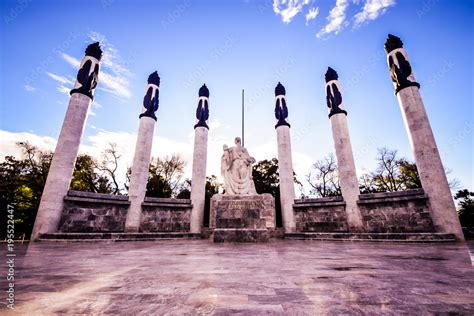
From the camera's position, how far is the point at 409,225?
33.2 feet

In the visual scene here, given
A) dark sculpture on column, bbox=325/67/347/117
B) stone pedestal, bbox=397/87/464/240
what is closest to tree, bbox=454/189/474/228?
stone pedestal, bbox=397/87/464/240

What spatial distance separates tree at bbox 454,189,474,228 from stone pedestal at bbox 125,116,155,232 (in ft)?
71.2

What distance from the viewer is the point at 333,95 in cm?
1487

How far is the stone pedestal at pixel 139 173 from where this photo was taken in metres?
12.5

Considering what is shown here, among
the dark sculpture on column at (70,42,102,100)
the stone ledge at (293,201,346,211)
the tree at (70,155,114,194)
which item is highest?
the dark sculpture on column at (70,42,102,100)

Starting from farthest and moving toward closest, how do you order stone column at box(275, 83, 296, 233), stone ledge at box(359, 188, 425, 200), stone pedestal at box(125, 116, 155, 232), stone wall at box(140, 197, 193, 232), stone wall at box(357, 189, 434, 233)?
stone column at box(275, 83, 296, 233)
stone wall at box(140, 197, 193, 232)
stone pedestal at box(125, 116, 155, 232)
stone ledge at box(359, 188, 425, 200)
stone wall at box(357, 189, 434, 233)

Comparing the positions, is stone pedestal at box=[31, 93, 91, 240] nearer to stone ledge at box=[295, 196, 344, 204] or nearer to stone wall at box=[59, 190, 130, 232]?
stone wall at box=[59, 190, 130, 232]

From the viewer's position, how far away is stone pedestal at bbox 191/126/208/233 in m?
14.6

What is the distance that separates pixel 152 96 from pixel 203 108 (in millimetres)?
4092

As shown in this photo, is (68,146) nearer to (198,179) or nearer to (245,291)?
(198,179)

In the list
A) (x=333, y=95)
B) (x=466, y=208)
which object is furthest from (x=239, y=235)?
(x=466, y=208)

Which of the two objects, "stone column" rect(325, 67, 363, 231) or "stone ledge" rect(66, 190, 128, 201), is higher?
"stone column" rect(325, 67, 363, 231)

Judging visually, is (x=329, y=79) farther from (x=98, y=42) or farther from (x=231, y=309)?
(x=231, y=309)

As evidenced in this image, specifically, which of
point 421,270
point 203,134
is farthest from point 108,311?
point 203,134
